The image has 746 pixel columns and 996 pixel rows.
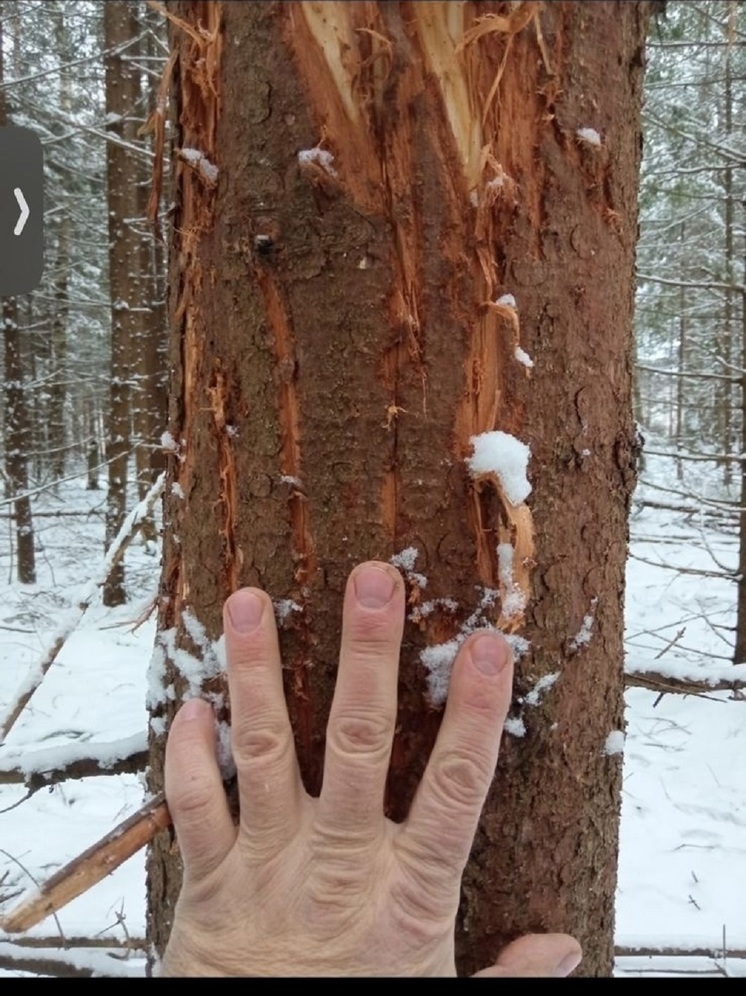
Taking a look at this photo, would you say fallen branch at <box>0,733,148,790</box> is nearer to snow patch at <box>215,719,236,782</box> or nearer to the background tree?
snow patch at <box>215,719,236,782</box>

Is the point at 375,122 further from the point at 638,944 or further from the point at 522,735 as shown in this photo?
the point at 638,944

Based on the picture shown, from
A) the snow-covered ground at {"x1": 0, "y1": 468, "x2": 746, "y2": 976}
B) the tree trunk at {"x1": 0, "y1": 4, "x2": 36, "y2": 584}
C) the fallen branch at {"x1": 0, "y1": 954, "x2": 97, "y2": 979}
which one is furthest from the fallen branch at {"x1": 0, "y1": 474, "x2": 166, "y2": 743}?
the tree trunk at {"x1": 0, "y1": 4, "x2": 36, "y2": 584}

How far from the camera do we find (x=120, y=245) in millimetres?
6965

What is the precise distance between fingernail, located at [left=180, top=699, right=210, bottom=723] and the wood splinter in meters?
0.13

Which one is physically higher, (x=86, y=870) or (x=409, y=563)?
(x=409, y=563)

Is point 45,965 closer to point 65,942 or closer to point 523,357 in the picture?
point 65,942

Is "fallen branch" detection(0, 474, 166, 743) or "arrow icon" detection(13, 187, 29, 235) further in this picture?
"arrow icon" detection(13, 187, 29, 235)

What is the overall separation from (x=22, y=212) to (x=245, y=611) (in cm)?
252

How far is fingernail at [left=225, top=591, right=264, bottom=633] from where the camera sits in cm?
92

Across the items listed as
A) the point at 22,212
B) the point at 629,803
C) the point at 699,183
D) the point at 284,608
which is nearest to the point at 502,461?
the point at 284,608

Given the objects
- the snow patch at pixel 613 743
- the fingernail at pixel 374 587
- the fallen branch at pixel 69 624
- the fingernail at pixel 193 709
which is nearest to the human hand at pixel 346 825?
the fingernail at pixel 374 587

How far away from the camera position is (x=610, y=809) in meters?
1.10

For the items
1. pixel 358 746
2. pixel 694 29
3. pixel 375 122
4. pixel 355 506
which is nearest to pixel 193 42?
pixel 375 122
